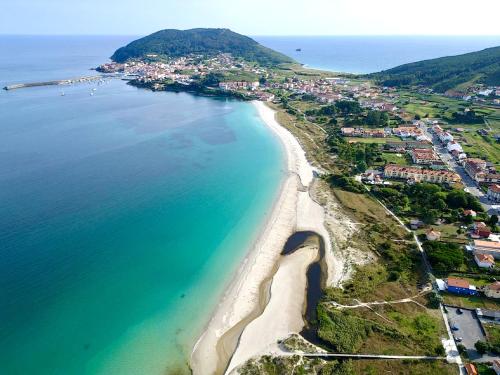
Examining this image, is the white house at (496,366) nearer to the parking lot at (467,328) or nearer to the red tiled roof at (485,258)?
the parking lot at (467,328)

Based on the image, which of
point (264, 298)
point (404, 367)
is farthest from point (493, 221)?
point (264, 298)

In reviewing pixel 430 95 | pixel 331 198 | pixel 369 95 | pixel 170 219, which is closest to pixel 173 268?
pixel 170 219

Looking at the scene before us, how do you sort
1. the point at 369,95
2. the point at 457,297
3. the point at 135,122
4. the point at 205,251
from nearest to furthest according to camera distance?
the point at 457,297 < the point at 205,251 < the point at 135,122 < the point at 369,95

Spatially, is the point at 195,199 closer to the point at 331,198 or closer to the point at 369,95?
the point at 331,198

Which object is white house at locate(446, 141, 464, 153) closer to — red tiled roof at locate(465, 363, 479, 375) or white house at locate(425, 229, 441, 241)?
white house at locate(425, 229, 441, 241)

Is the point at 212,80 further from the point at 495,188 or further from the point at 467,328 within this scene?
the point at 467,328
